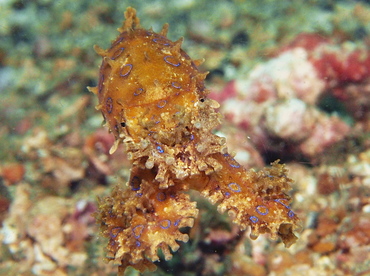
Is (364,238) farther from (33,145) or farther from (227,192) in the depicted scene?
(33,145)

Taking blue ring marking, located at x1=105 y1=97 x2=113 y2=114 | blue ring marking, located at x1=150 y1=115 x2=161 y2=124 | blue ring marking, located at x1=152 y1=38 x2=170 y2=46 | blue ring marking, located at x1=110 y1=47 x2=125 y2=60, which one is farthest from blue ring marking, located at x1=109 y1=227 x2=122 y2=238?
blue ring marking, located at x1=152 y1=38 x2=170 y2=46

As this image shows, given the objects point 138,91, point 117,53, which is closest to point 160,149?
point 138,91

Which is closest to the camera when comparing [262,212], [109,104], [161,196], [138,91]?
[262,212]

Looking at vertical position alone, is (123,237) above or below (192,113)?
below

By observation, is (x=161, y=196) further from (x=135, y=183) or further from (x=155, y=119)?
(x=155, y=119)

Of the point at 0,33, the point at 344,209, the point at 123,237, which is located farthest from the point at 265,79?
the point at 0,33

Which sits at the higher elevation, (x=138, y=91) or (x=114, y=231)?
(x=138, y=91)

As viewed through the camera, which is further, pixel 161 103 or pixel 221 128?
pixel 221 128
